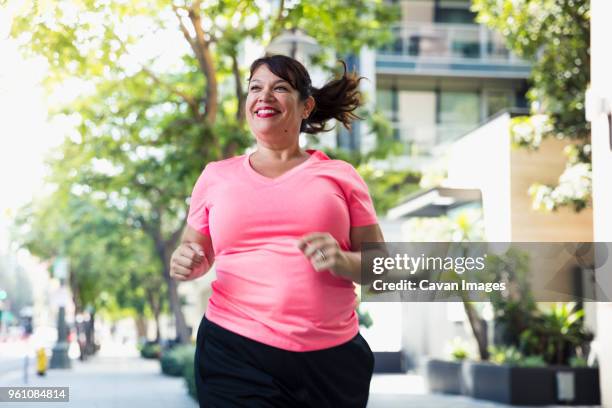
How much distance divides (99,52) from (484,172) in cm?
655

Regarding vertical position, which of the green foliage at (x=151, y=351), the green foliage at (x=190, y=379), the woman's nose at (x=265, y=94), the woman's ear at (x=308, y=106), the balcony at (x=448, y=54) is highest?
the balcony at (x=448, y=54)

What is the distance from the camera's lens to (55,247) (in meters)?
28.4

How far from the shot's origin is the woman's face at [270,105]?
2.52 m

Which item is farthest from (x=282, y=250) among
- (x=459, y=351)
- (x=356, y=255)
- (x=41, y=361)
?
(x=41, y=361)

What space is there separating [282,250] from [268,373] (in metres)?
0.30

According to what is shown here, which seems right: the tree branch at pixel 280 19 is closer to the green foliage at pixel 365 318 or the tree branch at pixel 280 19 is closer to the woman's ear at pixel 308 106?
the green foliage at pixel 365 318

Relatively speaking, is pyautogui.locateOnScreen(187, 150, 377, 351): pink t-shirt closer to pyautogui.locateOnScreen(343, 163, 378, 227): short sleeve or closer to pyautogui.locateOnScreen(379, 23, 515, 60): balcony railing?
pyautogui.locateOnScreen(343, 163, 378, 227): short sleeve

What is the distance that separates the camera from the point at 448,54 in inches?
971

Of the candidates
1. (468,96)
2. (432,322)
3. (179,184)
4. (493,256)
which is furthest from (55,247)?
(493,256)

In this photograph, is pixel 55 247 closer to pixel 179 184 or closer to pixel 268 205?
pixel 179 184

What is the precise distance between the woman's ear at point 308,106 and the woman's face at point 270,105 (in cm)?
9

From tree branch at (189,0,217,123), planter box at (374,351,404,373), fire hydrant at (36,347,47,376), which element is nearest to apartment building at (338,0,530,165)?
planter box at (374,351,404,373)

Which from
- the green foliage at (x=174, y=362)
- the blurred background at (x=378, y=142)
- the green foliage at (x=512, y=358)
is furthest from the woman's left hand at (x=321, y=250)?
the green foliage at (x=174, y=362)

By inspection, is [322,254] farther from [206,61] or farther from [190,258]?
[206,61]
